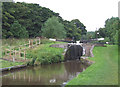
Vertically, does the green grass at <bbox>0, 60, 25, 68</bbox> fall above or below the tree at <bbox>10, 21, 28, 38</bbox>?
below

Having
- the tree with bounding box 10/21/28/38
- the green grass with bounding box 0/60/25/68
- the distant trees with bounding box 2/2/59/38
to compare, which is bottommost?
the green grass with bounding box 0/60/25/68

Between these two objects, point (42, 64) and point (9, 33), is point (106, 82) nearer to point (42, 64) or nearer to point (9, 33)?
point (42, 64)

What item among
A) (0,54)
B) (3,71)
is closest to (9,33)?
(0,54)

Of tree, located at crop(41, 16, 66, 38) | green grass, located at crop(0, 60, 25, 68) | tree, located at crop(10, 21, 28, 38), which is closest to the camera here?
green grass, located at crop(0, 60, 25, 68)

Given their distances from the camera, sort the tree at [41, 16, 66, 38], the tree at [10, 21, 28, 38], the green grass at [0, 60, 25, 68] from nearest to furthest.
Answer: the green grass at [0, 60, 25, 68] < the tree at [10, 21, 28, 38] < the tree at [41, 16, 66, 38]

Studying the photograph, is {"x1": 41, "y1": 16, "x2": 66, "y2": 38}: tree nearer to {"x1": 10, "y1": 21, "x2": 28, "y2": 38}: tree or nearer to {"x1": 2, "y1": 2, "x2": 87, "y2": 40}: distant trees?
{"x1": 2, "y1": 2, "x2": 87, "y2": 40}: distant trees

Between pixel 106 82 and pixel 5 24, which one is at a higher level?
pixel 5 24

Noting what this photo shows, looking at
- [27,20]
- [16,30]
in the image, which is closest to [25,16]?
[27,20]

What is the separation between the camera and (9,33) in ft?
118

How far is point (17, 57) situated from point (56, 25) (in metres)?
23.7

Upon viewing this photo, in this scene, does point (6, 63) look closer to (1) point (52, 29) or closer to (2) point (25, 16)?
(1) point (52, 29)

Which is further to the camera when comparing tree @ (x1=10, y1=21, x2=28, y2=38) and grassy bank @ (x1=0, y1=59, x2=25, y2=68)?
tree @ (x1=10, y1=21, x2=28, y2=38)

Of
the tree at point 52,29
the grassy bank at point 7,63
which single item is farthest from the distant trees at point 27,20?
the grassy bank at point 7,63

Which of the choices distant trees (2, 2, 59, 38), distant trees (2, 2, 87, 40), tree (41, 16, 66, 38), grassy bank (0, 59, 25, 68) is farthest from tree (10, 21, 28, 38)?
grassy bank (0, 59, 25, 68)
